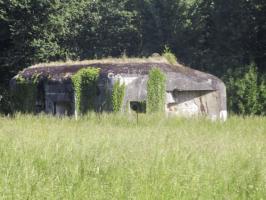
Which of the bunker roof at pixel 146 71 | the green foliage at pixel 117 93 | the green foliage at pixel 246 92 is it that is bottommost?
the green foliage at pixel 246 92

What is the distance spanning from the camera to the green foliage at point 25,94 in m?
20.1

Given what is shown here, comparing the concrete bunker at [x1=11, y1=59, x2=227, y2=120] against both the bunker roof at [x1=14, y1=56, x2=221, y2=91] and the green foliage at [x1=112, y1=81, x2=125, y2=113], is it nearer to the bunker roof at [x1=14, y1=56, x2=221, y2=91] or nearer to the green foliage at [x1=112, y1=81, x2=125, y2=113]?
the bunker roof at [x1=14, y1=56, x2=221, y2=91]

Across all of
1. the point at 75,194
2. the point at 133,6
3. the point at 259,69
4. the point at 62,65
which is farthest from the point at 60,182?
the point at 133,6

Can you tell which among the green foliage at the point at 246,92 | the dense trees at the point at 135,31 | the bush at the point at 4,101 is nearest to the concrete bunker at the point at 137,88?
the bush at the point at 4,101

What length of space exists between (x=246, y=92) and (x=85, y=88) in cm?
1258

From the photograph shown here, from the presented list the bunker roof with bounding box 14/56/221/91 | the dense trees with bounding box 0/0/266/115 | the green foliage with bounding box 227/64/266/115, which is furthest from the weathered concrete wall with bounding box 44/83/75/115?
the green foliage with bounding box 227/64/266/115

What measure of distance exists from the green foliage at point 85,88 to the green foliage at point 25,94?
242cm

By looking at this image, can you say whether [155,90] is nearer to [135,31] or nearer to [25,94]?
[25,94]

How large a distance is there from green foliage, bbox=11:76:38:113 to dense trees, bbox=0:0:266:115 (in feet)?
17.1

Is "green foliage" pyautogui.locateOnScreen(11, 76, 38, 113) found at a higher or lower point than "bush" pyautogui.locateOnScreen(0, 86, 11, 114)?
higher

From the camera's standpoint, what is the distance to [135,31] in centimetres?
4094

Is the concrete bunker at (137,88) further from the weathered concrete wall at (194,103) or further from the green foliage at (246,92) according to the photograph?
the green foliage at (246,92)

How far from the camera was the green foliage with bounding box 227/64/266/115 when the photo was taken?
27875 millimetres

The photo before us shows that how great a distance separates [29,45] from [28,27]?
93cm
